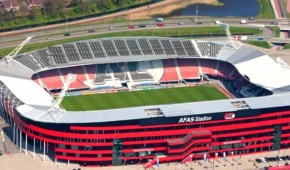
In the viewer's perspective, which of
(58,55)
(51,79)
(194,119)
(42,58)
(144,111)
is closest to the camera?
(144,111)

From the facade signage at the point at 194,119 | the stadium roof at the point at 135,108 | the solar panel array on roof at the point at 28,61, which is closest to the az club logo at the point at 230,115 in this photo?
the stadium roof at the point at 135,108

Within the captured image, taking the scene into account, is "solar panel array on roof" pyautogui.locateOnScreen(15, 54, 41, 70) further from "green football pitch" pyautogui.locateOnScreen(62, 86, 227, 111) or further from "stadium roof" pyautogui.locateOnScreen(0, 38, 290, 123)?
"green football pitch" pyautogui.locateOnScreen(62, 86, 227, 111)

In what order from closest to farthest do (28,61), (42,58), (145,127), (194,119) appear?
(145,127) → (194,119) → (28,61) → (42,58)

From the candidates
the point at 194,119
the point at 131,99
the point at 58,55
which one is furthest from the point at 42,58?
the point at 194,119

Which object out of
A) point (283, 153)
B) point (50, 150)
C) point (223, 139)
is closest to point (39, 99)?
point (50, 150)

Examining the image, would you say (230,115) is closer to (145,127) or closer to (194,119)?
(194,119)

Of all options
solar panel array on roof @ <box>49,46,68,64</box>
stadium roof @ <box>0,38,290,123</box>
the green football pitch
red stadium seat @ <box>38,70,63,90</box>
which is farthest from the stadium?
solar panel array on roof @ <box>49,46,68,64</box>

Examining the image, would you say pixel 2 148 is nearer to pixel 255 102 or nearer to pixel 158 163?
pixel 158 163
